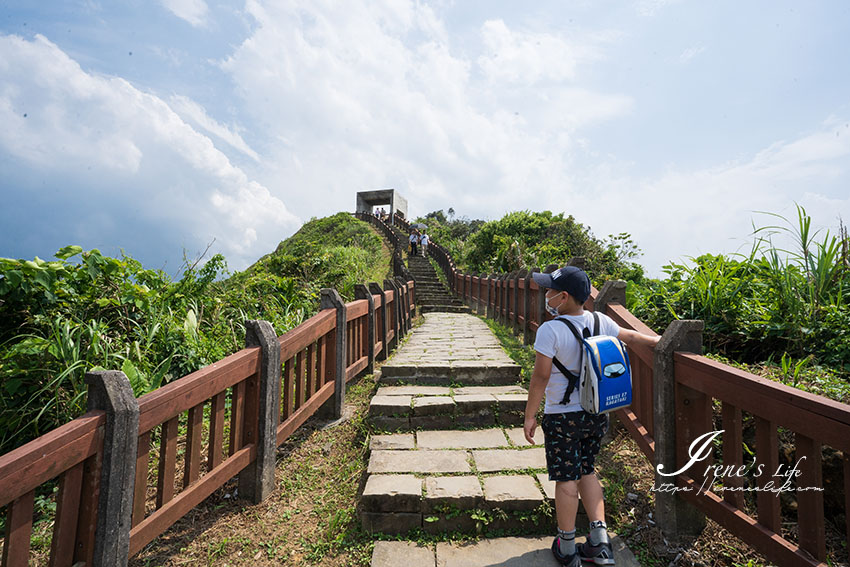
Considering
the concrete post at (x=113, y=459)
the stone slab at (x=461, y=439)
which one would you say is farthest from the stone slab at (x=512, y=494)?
the concrete post at (x=113, y=459)

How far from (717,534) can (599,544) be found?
887mm

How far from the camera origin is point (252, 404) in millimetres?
2951

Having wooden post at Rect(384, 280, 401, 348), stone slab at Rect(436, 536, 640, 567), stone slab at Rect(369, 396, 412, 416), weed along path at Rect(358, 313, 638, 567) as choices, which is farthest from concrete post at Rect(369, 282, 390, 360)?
stone slab at Rect(436, 536, 640, 567)

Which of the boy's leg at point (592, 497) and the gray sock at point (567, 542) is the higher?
the boy's leg at point (592, 497)

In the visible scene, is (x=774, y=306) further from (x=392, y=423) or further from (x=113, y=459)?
(x=113, y=459)

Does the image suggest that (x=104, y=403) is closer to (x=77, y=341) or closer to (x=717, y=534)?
(x=77, y=341)

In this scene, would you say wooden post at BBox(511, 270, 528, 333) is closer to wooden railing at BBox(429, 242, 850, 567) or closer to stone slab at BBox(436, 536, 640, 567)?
wooden railing at BBox(429, 242, 850, 567)

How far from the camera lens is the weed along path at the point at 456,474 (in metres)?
2.54

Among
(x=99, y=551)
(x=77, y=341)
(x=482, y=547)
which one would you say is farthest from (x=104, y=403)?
(x=77, y=341)

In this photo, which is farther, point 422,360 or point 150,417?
point 422,360

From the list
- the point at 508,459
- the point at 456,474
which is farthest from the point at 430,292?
the point at 456,474

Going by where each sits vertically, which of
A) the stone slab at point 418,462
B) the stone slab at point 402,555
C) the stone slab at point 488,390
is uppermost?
the stone slab at point 488,390

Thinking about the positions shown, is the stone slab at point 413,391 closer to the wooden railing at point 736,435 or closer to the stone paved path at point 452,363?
the stone paved path at point 452,363

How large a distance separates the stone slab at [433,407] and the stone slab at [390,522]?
4.23ft
